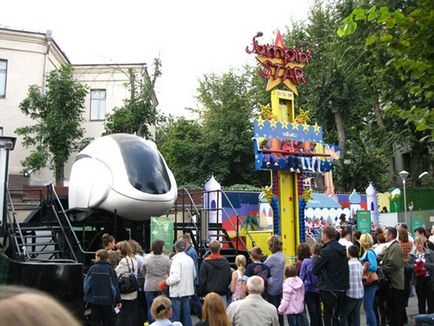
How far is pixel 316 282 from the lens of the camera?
817cm

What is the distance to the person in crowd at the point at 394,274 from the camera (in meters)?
8.75

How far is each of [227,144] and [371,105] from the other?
1139 centimetres

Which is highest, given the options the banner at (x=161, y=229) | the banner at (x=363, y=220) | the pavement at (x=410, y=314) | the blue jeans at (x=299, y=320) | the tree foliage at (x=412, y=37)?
the tree foliage at (x=412, y=37)

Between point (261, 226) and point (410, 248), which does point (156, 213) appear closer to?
point (410, 248)

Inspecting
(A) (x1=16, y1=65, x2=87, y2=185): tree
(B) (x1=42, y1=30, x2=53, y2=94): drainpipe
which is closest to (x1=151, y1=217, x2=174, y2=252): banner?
(A) (x1=16, y1=65, x2=87, y2=185): tree

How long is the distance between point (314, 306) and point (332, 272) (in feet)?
3.71

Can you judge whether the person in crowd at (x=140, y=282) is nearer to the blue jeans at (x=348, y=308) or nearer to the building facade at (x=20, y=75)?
the blue jeans at (x=348, y=308)

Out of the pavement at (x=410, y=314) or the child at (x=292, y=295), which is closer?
the child at (x=292, y=295)

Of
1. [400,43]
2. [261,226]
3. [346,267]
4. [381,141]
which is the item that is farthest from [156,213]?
[381,141]

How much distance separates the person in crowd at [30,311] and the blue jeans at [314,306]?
7.55m

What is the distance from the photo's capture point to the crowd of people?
7504 mm

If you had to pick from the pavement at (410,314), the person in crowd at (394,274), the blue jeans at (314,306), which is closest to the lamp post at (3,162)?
the pavement at (410,314)

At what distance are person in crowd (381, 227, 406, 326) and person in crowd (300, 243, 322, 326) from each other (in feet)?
4.69

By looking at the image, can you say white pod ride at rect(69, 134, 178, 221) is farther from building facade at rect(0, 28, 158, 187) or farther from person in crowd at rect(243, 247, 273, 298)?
building facade at rect(0, 28, 158, 187)
